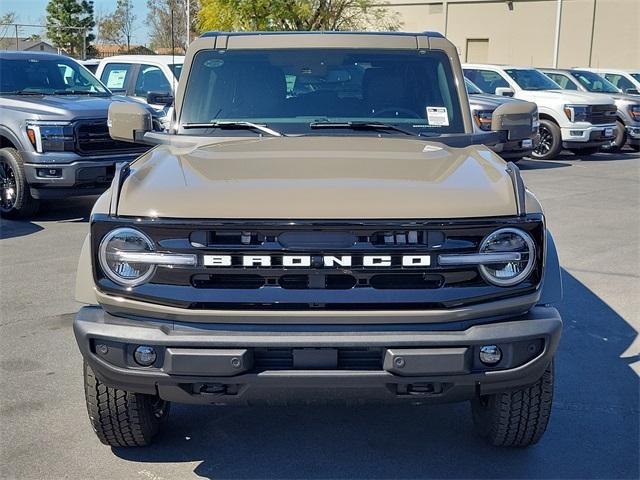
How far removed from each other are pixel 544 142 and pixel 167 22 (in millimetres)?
25328

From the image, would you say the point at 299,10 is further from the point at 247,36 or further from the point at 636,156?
the point at 247,36

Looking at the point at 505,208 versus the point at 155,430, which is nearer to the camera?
the point at 505,208

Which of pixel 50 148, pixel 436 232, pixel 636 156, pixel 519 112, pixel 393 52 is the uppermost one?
pixel 393 52

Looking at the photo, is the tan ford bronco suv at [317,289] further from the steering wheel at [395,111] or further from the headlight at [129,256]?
the steering wheel at [395,111]

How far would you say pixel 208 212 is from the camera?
10.1 feet

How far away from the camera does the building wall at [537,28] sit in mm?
35031

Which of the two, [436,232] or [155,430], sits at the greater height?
[436,232]

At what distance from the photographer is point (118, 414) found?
3.54 metres

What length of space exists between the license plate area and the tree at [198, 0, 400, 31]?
2574 centimetres

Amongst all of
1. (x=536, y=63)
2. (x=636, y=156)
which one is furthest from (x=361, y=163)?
(x=536, y=63)

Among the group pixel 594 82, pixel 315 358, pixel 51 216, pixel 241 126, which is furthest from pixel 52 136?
pixel 594 82

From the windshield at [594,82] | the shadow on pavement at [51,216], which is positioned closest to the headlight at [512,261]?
the shadow on pavement at [51,216]

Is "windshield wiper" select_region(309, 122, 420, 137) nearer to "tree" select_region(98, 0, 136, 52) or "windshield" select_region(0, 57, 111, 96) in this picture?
"windshield" select_region(0, 57, 111, 96)

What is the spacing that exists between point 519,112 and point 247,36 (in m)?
1.70
